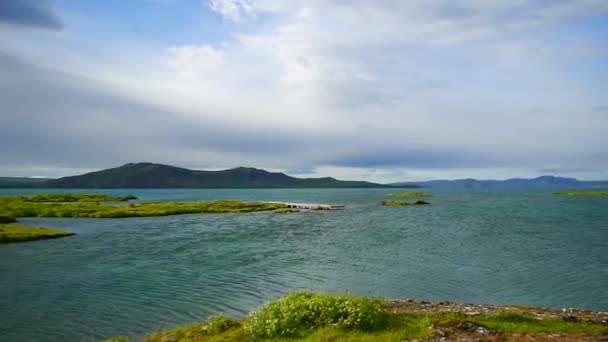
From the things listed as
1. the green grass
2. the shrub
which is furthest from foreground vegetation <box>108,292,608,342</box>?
the green grass

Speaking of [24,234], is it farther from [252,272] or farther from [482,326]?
[482,326]

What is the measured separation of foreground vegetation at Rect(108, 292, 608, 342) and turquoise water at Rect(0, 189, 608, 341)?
857 centimetres

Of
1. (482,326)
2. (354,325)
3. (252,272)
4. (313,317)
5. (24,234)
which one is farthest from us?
(24,234)

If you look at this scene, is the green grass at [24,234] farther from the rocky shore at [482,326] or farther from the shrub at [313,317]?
the rocky shore at [482,326]

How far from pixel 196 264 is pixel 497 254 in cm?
3691

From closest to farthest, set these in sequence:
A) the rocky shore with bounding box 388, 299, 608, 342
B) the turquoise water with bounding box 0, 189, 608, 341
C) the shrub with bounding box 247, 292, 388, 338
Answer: the rocky shore with bounding box 388, 299, 608, 342
the shrub with bounding box 247, 292, 388, 338
the turquoise water with bounding box 0, 189, 608, 341

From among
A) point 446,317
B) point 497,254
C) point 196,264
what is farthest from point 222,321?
point 497,254

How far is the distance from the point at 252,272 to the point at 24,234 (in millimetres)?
48054

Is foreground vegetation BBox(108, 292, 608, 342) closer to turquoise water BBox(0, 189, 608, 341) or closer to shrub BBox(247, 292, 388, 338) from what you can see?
shrub BBox(247, 292, 388, 338)

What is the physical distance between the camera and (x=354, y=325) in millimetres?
20109

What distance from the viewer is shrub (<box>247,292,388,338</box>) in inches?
795

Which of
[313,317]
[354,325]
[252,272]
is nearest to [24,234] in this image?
[252,272]

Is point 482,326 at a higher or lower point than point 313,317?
lower

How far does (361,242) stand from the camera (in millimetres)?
67000
